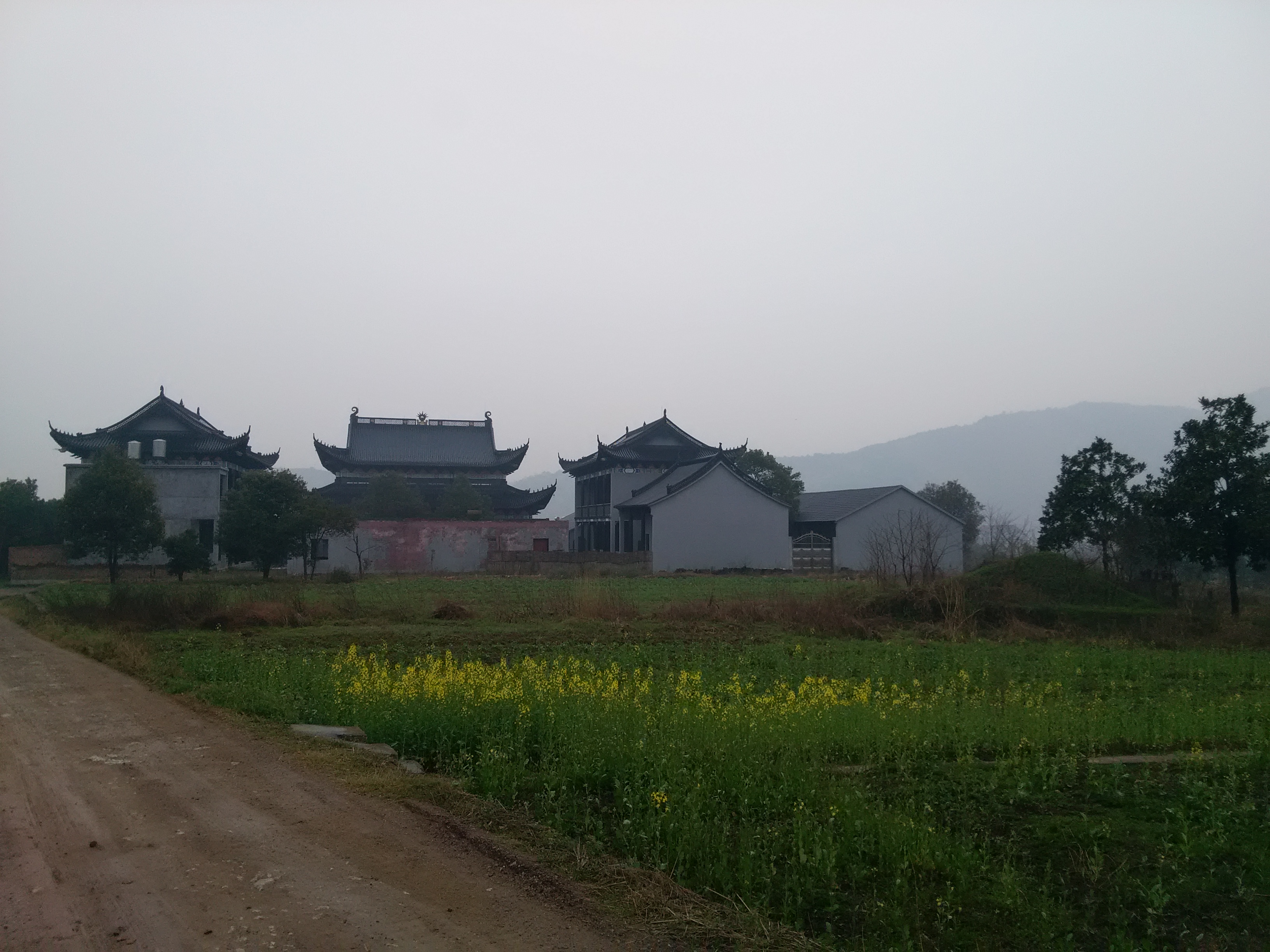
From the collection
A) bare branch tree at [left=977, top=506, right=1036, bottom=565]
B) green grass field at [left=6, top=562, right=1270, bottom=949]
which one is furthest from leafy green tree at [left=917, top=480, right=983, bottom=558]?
green grass field at [left=6, top=562, right=1270, bottom=949]

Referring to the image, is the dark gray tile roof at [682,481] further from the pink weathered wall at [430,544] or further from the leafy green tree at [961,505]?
the leafy green tree at [961,505]

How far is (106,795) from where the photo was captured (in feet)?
18.4

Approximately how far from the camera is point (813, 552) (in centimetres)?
4400

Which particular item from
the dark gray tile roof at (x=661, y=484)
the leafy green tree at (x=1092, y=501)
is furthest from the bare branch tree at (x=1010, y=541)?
the dark gray tile roof at (x=661, y=484)

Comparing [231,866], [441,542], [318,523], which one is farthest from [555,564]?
[231,866]

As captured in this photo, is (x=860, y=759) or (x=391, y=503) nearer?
(x=860, y=759)

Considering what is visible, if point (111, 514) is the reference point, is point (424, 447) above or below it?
above

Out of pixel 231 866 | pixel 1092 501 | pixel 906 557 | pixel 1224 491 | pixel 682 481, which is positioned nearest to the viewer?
pixel 231 866

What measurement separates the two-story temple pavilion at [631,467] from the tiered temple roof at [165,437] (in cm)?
1650

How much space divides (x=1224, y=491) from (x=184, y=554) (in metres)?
26.7

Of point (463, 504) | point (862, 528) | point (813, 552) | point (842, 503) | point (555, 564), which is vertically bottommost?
point (555, 564)

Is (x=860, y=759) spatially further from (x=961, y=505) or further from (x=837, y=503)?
(x=961, y=505)

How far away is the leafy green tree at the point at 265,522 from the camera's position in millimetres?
29344

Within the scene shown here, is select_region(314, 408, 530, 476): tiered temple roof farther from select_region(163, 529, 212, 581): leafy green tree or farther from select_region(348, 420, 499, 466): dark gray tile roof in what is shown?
select_region(163, 529, 212, 581): leafy green tree
